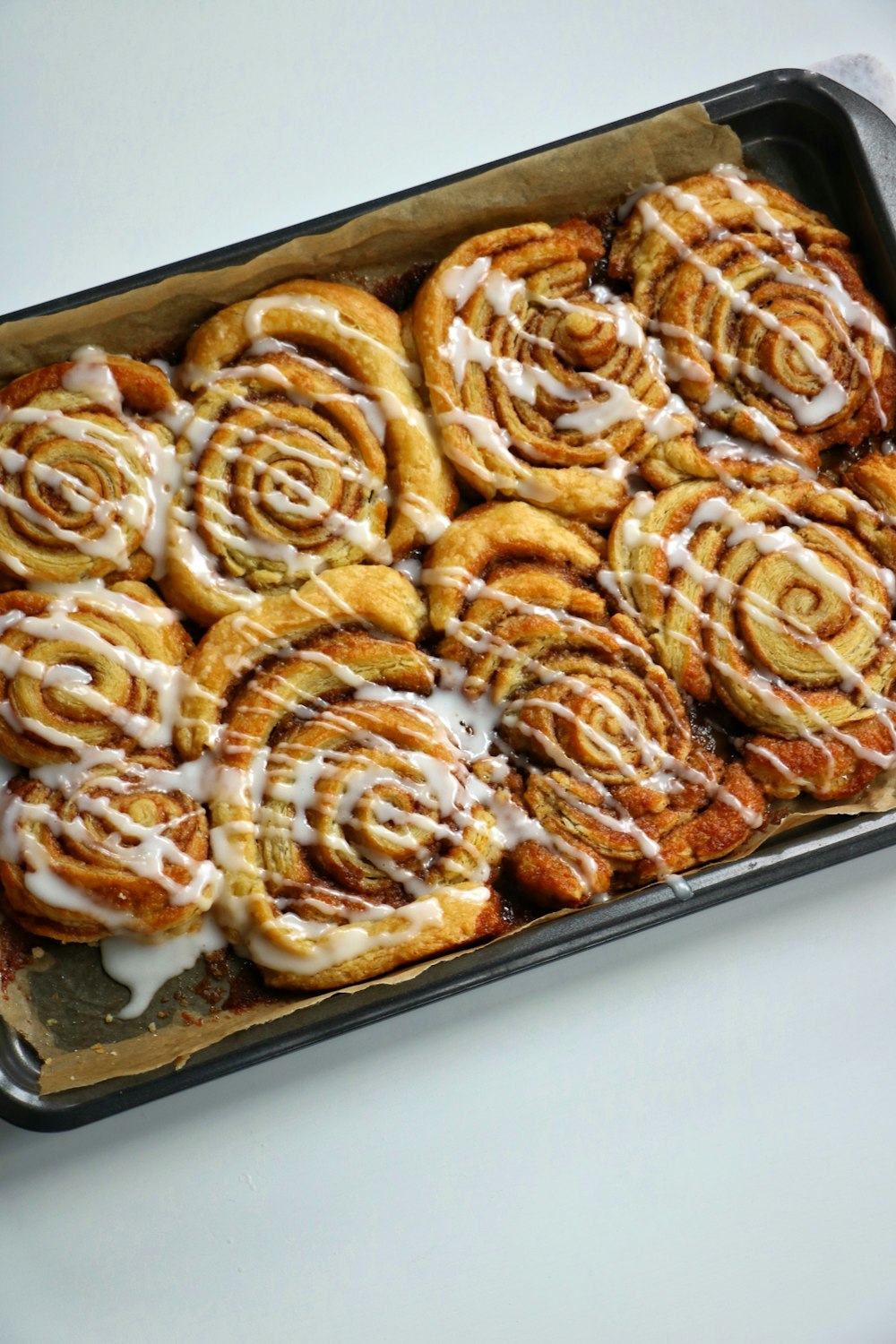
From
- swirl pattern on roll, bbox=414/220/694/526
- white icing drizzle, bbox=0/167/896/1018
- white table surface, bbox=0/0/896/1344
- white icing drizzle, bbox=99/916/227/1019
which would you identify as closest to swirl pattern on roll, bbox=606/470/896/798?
white icing drizzle, bbox=0/167/896/1018

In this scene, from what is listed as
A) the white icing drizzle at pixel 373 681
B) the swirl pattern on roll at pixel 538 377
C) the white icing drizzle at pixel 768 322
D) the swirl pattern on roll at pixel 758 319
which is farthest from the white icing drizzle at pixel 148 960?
the white icing drizzle at pixel 768 322

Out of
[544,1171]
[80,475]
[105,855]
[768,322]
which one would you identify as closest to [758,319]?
[768,322]

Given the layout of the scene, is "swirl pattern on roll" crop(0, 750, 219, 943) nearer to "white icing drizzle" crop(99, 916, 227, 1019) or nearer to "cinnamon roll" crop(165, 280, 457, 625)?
"white icing drizzle" crop(99, 916, 227, 1019)

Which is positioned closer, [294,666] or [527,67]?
[294,666]

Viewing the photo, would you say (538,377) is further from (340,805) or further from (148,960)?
(148,960)

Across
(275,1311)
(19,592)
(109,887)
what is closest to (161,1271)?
(275,1311)

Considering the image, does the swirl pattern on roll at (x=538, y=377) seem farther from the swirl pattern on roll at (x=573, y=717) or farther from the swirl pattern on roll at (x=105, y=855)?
the swirl pattern on roll at (x=105, y=855)

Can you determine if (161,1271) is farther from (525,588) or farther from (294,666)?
(525,588)
